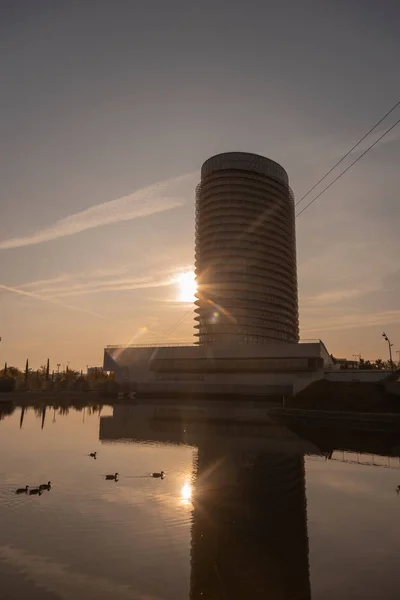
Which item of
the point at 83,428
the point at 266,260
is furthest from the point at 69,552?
the point at 266,260

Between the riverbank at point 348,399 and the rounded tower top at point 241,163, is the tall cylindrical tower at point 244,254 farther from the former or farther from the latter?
the riverbank at point 348,399

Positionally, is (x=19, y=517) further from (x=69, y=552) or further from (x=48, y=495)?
(x=69, y=552)

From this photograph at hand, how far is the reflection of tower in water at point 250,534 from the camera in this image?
1095 cm

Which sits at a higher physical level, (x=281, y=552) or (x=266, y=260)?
(x=266, y=260)

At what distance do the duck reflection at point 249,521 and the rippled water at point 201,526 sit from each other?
53 mm

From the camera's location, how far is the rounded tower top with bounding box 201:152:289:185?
13688 cm

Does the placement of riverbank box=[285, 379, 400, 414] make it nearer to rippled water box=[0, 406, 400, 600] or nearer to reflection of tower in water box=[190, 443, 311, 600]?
rippled water box=[0, 406, 400, 600]

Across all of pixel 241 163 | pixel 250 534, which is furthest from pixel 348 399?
pixel 241 163

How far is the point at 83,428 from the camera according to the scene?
4256 cm

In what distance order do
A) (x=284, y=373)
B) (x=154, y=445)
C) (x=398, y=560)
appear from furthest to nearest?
(x=284, y=373) < (x=154, y=445) < (x=398, y=560)

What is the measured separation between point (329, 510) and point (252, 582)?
23.8 ft

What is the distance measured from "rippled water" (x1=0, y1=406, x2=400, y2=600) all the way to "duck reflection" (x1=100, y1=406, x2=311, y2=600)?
5 centimetres

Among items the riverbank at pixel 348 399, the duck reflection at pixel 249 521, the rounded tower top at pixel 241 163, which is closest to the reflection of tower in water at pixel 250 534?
the duck reflection at pixel 249 521

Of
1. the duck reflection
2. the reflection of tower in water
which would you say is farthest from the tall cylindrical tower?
the reflection of tower in water
